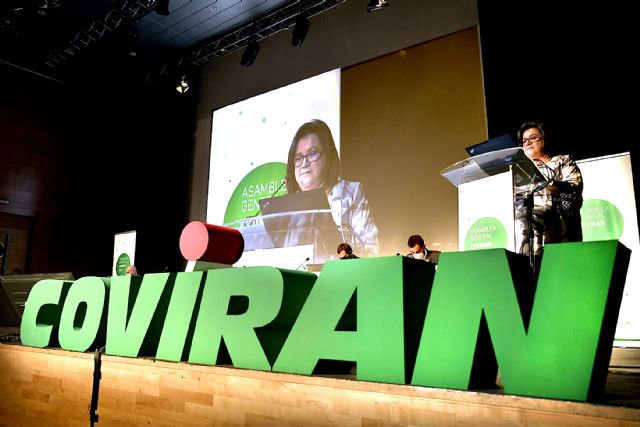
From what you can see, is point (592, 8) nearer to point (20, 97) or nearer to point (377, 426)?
point (377, 426)

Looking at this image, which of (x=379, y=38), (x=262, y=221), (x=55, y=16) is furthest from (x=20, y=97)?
(x=379, y=38)

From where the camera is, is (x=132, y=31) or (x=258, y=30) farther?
(x=258, y=30)

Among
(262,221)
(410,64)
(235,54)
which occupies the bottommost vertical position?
(262,221)

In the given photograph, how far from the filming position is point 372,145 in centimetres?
551

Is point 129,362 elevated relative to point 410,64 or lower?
lower

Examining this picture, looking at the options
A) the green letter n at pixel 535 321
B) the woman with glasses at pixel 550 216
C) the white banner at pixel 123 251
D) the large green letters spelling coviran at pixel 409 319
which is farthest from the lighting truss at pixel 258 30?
the green letter n at pixel 535 321

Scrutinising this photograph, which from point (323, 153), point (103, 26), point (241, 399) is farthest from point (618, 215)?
point (103, 26)

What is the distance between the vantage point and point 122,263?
25.5 ft

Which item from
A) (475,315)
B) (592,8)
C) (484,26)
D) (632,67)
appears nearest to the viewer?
(475,315)

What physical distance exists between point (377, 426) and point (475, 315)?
415mm

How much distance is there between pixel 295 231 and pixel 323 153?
3.38 feet

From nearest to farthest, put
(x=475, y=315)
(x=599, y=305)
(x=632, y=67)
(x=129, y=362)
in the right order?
(x=599, y=305), (x=475, y=315), (x=129, y=362), (x=632, y=67)

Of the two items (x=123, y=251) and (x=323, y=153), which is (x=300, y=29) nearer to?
(x=323, y=153)

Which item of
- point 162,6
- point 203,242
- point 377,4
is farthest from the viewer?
point 162,6
